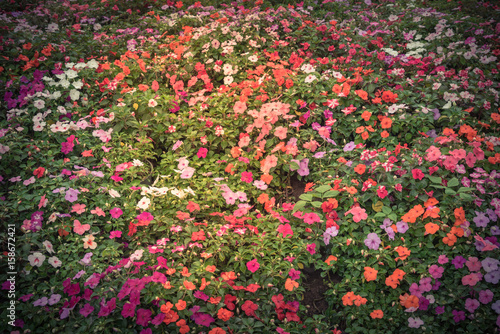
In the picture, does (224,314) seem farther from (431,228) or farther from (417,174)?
(417,174)

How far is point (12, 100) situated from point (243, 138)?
2.84 m

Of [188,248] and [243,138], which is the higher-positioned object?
[243,138]

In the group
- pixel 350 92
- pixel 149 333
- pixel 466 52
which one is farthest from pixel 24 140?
pixel 466 52

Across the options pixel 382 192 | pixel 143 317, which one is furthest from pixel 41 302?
pixel 382 192

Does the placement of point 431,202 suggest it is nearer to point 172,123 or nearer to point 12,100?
point 172,123

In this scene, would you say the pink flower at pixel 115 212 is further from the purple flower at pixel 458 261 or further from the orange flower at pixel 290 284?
the purple flower at pixel 458 261

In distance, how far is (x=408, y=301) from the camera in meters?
2.56

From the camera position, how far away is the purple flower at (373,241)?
9.13 feet

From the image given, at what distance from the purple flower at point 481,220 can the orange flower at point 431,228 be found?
324mm

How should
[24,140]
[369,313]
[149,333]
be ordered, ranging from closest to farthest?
[149,333] → [369,313] → [24,140]

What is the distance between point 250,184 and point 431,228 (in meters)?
1.72

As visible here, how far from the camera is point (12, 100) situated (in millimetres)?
3967

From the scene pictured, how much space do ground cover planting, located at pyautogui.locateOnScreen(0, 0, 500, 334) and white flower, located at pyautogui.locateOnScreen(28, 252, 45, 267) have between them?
Answer: 12 millimetres

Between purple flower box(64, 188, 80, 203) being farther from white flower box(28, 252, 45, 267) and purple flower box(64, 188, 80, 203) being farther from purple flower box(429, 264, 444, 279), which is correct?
purple flower box(429, 264, 444, 279)
